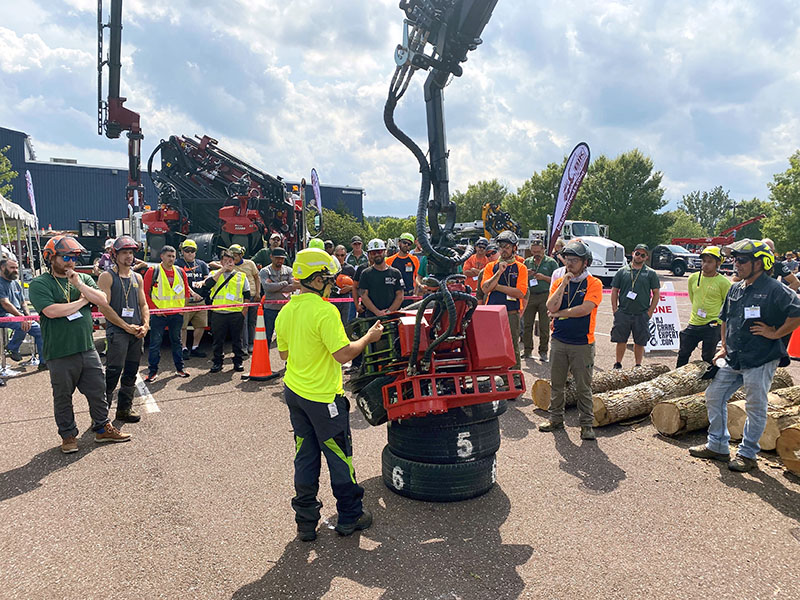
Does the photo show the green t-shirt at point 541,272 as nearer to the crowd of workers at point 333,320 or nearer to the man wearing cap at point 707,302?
the crowd of workers at point 333,320

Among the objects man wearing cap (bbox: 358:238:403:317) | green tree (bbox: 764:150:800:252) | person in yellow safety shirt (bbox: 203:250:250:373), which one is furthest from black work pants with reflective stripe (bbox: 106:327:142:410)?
green tree (bbox: 764:150:800:252)

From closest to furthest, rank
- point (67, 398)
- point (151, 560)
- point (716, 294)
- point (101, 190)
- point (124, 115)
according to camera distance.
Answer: point (151, 560), point (67, 398), point (716, 294), point (124, 115), point (101, 190)

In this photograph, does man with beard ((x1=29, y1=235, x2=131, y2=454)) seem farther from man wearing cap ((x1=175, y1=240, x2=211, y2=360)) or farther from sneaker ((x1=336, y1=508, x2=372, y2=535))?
man wearing cap ((x1=175, y1=240, x2=211, y2=360))

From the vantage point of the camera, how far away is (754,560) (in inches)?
122

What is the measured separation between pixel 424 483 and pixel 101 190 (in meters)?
60.4

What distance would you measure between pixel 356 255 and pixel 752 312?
275 inches

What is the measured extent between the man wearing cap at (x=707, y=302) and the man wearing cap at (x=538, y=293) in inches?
86.9

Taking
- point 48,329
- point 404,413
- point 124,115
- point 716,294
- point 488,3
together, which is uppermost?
point 124,115

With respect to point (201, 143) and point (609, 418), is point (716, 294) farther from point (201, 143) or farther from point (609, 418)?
point (201, 143)

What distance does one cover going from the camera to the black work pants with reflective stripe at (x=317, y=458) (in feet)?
10.6

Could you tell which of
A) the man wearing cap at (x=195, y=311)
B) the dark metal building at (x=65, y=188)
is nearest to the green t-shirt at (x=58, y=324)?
the man wearing cap at (x=195, y=311)

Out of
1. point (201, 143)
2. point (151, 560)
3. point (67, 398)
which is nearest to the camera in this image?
point (151, 560)

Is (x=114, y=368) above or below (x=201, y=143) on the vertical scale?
below

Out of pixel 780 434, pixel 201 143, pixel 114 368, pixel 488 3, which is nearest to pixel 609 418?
pixel 780 434
